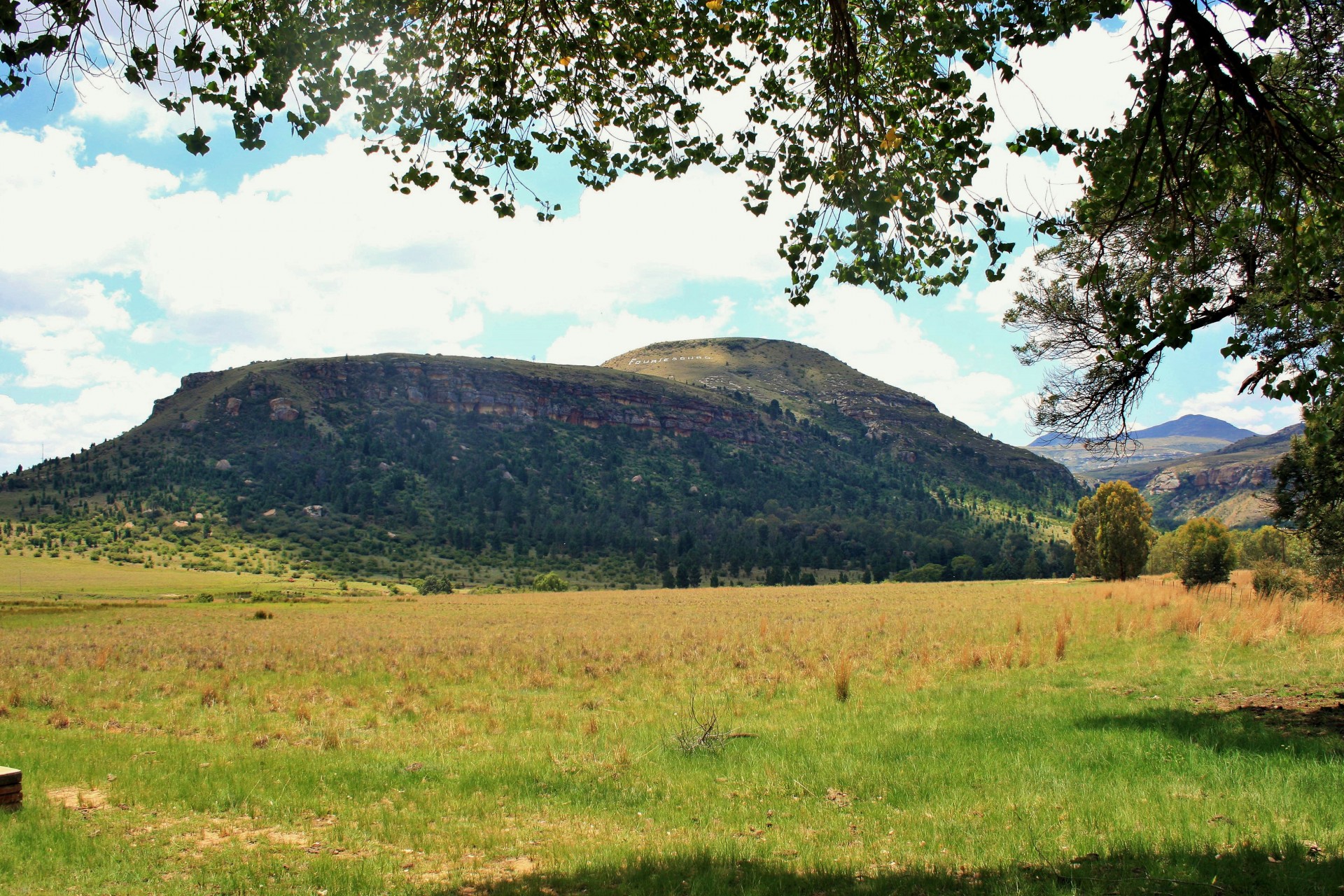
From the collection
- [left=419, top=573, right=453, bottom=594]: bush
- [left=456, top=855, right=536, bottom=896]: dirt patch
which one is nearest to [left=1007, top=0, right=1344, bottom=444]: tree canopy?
[left=456, top=855, right=536, bottom=896]: dirt patch

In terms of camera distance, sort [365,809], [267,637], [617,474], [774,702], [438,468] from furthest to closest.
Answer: [617,474], [438,468], [267,637], [774,702], [365,809]

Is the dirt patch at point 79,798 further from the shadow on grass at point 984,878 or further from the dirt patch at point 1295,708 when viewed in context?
the dirt patch at point 1295,708

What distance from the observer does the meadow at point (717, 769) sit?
6273 millimetres

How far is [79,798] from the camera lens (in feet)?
28.2

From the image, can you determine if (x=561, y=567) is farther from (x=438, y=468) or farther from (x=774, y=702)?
(x=774, y=702)

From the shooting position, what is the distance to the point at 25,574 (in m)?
89.6

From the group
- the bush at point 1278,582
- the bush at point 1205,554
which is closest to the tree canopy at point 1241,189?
the bush at point 1278,582

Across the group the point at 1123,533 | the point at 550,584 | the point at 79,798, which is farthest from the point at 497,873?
the point at 550,584

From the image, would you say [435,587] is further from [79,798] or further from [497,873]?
[497,873]

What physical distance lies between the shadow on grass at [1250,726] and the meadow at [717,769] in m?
0.05

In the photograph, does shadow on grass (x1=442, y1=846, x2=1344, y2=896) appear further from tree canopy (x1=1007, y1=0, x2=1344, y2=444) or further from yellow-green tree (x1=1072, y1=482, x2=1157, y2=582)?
yellow-green tree (x1=1072, y1=482, x2=1157, y2=582)

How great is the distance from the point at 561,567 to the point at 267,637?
103m

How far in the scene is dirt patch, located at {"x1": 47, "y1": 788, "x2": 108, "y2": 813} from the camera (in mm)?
8391

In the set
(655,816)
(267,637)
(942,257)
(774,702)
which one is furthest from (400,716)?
(267,637)
